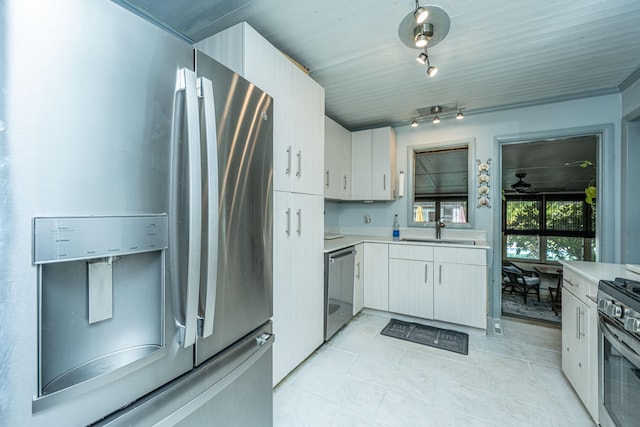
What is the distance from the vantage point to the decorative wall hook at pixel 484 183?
3076mm

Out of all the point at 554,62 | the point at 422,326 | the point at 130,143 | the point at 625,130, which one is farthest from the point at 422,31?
the point at 422,326

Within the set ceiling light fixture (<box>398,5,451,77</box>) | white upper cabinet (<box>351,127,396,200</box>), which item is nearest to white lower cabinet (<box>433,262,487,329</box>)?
white upper cabinet (<box>351,127,396,200</box>)

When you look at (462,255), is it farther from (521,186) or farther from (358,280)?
(521,186)

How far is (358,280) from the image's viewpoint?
9.89 feet

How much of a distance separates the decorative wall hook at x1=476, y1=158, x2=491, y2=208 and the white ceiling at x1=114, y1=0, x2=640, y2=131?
0.73m

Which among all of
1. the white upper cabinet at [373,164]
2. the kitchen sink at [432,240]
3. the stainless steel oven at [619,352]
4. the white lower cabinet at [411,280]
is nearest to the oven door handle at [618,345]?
the stainless steel oven at [619,352]

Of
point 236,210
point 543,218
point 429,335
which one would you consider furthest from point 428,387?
point 543,218

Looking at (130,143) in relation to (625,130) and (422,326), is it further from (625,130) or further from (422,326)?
(625,130)

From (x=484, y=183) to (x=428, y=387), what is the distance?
2.38 meters

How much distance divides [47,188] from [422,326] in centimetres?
313

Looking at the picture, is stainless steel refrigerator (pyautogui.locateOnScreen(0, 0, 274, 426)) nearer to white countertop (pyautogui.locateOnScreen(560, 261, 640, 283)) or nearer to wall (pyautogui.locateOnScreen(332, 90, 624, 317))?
white countertop (pyautogui.locateOnScreen(560, 261, 640, 283))

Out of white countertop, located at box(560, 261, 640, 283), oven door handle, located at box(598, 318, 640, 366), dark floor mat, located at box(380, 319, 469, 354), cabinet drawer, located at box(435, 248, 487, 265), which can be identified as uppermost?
white countertop, located at box(560, 261, 640, 283)

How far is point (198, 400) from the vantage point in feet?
2.90

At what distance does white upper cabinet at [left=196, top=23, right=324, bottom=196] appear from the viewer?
1.51 meters
